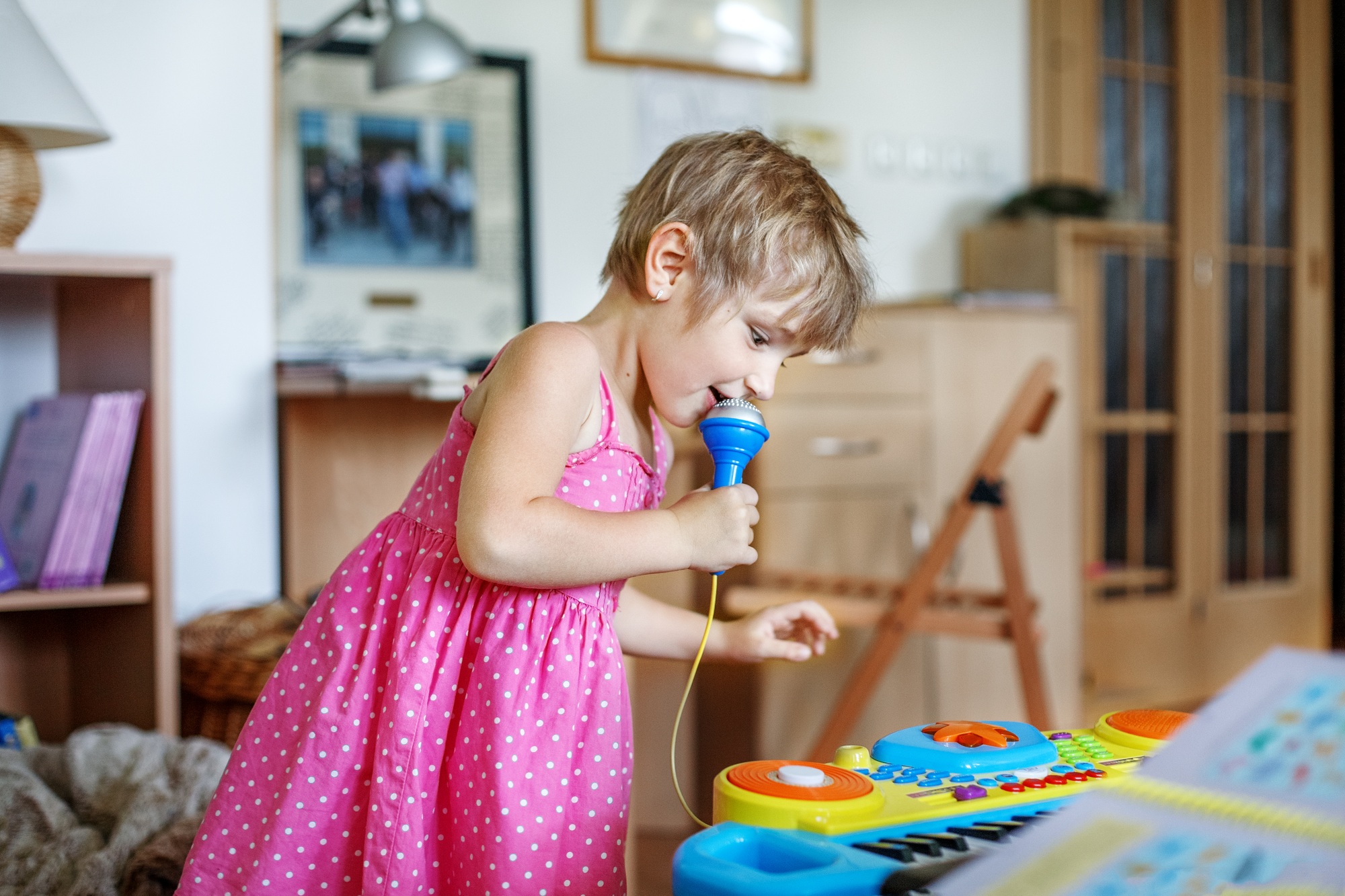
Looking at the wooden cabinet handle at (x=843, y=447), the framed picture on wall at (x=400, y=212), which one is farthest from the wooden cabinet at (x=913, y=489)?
the framed picture on wall at (x=400, y=212)

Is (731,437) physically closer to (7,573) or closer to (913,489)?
(7,573)

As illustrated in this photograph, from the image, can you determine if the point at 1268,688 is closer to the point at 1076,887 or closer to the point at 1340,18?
the point at 1076,887

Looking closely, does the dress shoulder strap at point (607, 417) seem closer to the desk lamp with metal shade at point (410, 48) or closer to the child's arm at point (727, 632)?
the child's arm at point (727, 632)

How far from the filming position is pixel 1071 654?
2592 millimetres

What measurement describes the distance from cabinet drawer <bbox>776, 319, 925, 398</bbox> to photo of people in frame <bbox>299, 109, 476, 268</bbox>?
783 millimetres

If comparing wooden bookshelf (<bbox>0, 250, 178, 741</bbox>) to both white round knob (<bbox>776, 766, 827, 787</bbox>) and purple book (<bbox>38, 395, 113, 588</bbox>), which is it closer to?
purple book (<bbox>38, 395, 113, 588</bbox>)

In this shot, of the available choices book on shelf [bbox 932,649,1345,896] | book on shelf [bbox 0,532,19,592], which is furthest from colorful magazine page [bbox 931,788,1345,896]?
book on shelf [bbox 0,532,19,592]

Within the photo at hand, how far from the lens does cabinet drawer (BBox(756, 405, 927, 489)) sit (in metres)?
2.26

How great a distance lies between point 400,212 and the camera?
2.53 meters

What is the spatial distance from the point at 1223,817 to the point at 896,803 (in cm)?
19

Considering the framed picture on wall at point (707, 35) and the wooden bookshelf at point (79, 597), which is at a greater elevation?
the framed picture on wall at point (707, 35)

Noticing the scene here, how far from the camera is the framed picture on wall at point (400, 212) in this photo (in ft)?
8.04

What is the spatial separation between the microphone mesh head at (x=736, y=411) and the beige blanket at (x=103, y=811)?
693 mm

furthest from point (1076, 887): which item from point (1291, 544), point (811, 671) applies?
point (1291, 544)
